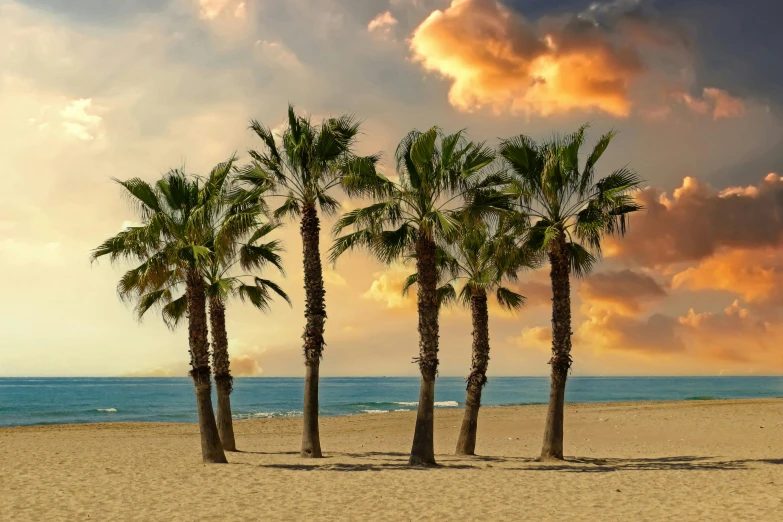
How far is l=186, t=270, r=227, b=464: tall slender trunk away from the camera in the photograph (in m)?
22.0

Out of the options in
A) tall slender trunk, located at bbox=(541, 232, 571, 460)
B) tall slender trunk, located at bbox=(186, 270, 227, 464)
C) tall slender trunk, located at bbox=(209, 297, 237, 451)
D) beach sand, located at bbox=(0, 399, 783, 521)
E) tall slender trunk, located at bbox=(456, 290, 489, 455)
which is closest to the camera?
beach sand, located at bbox=(0, 399, 783, 521)

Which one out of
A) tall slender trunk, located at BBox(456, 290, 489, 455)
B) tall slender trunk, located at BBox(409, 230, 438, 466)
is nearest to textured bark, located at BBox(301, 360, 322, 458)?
tall slender trunk, located at BBox(409, 230, 438, 466)

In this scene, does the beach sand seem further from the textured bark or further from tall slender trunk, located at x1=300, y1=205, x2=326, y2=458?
tall slender trunk, located at x1=300, y1=205, x2=326, y2=458

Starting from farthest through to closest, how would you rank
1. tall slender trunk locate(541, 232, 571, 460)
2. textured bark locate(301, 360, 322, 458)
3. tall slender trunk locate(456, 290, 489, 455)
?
tall slender trunk locate(456, 290, 489, 455)
textured bark locate(301, 360, 322, 458)
tall slender trunk locate(541, 232, 571, 460)

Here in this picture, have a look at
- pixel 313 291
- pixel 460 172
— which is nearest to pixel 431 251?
pixel 460 172

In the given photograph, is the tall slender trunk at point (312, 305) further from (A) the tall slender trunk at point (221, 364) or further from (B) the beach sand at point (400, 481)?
(A) the tall slender trunk at point (221, 364)

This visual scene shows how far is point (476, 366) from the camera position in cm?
2495

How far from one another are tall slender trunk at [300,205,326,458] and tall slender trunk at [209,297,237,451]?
4.63 meters

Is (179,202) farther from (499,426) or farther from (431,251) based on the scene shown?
(499,426)

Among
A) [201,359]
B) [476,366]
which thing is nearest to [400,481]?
[476,366]

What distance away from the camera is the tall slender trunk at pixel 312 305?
23.4m

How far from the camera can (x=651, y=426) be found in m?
37.7

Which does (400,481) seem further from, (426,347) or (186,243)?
(186,243)

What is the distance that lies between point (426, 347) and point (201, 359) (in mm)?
7059
